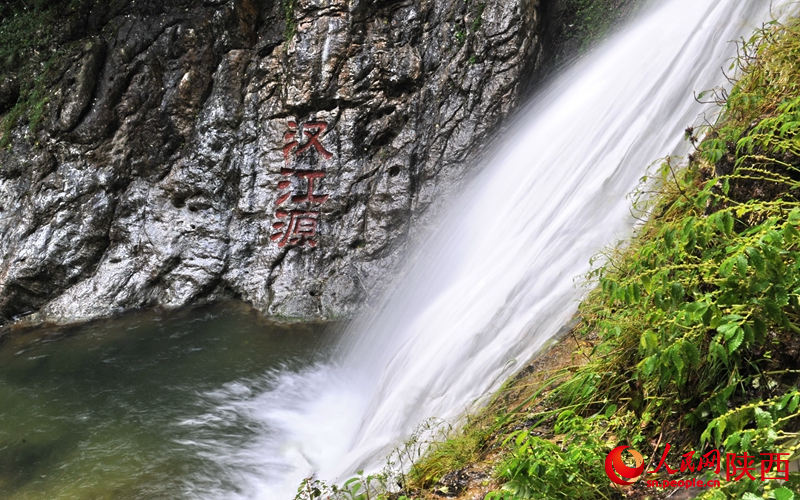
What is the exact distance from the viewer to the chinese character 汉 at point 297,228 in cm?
735

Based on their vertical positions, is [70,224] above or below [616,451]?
above

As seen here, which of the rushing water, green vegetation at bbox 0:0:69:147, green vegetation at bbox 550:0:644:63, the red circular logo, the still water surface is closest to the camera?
the red circular logo

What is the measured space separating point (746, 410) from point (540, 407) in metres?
0.99

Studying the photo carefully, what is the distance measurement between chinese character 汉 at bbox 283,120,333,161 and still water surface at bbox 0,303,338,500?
253 centimetres

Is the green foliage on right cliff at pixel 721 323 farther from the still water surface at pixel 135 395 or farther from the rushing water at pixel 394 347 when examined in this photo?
the still water surface at pixel 135 395

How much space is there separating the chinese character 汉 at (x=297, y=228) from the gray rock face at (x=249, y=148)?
2cm

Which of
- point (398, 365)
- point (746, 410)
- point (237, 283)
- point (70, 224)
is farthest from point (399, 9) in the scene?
point (746, 410)

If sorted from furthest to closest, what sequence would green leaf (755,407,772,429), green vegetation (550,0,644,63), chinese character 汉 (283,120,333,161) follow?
chinese character 汉 (283,120,333,161) < green vegetation (550,0,644,63) < green leaf (755,407,772,429)

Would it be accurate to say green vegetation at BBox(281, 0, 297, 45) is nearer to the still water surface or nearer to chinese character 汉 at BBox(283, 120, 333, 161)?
chinese character 汉 at BBox(283, 120, 333, 161)

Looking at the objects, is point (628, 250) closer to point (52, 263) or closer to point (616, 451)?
point (616, 451)

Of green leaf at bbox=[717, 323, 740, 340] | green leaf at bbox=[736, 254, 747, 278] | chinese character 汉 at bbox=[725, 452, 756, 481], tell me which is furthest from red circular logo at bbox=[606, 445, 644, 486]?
green leaf at bbox=[736, 254, 747, 278]

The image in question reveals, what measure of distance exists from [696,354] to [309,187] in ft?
20.8

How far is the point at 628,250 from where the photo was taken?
9.36ft

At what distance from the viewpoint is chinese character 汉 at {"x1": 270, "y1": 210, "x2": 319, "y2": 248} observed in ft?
24.1
